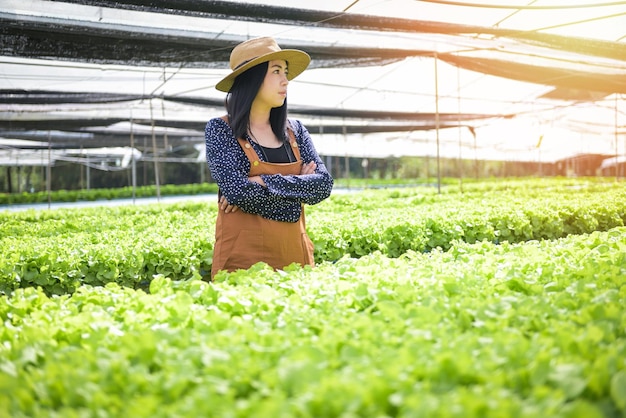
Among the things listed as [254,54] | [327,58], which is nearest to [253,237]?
[254,54]

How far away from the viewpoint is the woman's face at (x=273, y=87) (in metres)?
3.14

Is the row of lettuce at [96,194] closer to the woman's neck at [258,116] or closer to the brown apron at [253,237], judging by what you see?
the woman's neck at [258,116]

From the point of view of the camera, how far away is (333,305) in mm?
2279

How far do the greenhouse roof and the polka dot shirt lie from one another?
2684 millimetres

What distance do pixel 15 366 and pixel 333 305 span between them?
44.5 inches

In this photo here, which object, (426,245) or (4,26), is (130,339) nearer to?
(426,245)

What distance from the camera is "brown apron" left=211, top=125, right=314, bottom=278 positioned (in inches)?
120

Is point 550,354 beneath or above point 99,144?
beneath

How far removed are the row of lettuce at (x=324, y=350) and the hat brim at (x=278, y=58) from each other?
1162mm

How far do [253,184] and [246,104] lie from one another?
18.4 inches

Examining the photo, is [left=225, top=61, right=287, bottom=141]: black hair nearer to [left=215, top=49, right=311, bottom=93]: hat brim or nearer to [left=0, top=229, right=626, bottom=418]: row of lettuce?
[left=215, top=49, right=311, bottom=93]: hat brim

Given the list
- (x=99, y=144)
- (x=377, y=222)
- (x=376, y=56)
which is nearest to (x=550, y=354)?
(x=377, y=222)

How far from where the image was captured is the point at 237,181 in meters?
2.93

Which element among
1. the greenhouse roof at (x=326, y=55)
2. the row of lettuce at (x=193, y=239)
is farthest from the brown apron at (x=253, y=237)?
the greenhouse roof at (x=326, y=55)
